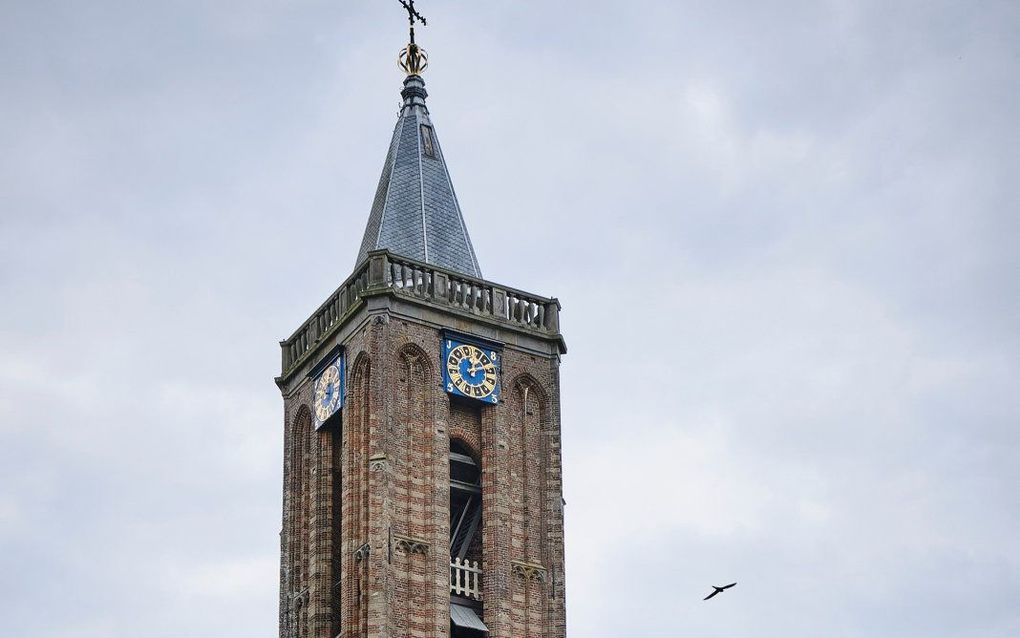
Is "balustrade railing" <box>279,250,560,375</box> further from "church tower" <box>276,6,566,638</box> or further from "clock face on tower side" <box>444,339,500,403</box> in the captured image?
"clock face on tower side" <box>444,339,500,403</box>

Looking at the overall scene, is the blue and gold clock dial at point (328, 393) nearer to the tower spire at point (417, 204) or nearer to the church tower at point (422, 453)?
the church tower at point (422, 453)

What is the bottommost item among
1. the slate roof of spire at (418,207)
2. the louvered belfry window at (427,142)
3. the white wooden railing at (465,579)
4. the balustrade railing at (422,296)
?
the white wooden railing at (465,579)

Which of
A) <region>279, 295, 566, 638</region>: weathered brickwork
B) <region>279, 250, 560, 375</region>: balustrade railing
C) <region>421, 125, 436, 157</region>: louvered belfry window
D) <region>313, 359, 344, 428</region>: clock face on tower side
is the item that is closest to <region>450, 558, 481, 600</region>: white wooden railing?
<region>279, 295, 566, 638</region>: weathered brickwork

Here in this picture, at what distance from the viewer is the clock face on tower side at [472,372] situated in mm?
67062

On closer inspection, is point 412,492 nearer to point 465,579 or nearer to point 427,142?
point 465,579

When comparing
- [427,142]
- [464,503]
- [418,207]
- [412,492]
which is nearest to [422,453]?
[412,492]

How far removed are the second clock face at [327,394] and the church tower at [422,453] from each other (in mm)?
78

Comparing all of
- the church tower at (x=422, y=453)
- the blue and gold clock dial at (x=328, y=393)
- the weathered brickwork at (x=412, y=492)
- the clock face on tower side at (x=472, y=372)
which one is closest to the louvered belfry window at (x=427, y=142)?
the church tower at (x=422, y=453)

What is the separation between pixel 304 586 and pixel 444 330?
331 inches

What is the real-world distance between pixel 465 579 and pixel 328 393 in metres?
7.15

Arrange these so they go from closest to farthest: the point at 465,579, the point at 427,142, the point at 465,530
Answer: the point at 465,579 → the point at 465,530 → the point at 427,142

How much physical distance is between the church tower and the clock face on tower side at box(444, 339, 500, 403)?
41mm

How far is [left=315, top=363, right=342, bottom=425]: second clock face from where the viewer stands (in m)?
67.7

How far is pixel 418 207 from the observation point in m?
71.8
